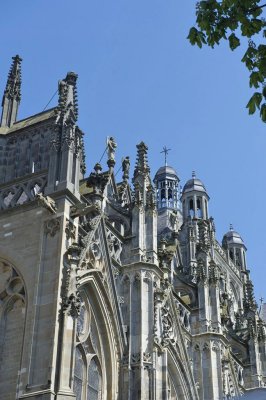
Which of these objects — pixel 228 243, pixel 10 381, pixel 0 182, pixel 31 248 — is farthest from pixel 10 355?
pixel 228 243

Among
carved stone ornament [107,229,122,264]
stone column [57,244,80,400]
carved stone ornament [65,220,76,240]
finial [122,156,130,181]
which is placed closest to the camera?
stone column [57,244,80,400]

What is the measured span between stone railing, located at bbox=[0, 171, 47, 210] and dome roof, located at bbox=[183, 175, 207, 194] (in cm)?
3439

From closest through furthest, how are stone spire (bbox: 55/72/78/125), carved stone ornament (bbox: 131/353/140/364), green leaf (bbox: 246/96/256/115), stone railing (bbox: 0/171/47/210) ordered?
green leaf (bbox: 246/96/256/115)
stone railing (bbox: 0/171/47/210)
carved stone ornament (bbox: 131/353/140/364)
stone spire (bbox: 55/72/78/125)

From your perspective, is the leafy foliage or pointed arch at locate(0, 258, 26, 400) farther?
pointed arch at locate(0, 258, 26, 400)

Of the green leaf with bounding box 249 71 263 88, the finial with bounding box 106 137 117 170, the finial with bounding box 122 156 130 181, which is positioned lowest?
the green leaf with bounding box 249 71 263 88

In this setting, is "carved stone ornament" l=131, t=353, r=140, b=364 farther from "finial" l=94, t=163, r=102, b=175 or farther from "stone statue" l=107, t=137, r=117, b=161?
"stone statue" l=107, t=137, r=117, b=161

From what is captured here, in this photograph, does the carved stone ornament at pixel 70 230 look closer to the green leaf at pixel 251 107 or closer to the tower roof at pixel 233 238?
the green leaf at pixel 251 107

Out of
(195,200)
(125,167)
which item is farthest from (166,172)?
(125,167)

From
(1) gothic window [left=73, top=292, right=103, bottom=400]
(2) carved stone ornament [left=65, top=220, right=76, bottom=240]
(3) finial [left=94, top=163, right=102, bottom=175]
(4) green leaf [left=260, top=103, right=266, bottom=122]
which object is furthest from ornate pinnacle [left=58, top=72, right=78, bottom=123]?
(4) green leaf [left=260, top=103, right=266, bottom=122]

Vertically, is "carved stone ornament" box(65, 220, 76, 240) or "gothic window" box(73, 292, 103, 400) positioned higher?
"carved stone ornament" box(65, 220, 76, 240)

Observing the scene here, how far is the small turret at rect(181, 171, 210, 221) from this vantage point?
2067 inches

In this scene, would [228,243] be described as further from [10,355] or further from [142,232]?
[10,355]

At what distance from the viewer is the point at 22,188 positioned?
64.6 ft

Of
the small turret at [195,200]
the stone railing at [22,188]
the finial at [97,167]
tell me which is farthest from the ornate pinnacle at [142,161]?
the small turret at [195,200]
